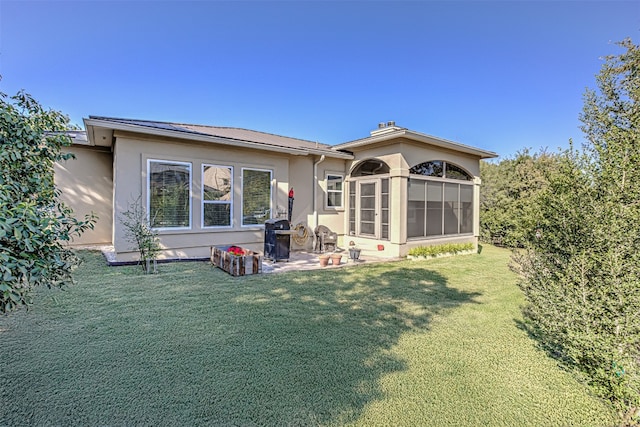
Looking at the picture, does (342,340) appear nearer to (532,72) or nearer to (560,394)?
(560,394)

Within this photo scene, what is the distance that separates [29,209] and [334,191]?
32.1ft

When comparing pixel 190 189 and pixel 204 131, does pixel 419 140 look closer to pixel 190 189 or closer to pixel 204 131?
pixel 204 131

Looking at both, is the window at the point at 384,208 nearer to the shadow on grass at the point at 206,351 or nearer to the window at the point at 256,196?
the window at the point at 256,196

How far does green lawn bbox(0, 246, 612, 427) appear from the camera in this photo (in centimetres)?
230

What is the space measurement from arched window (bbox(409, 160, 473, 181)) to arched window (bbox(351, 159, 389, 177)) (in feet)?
2.92

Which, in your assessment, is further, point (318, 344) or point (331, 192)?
point (331, 192)

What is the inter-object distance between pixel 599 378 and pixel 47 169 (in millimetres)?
5031

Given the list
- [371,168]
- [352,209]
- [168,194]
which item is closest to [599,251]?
[371,168]

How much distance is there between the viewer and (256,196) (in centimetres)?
933

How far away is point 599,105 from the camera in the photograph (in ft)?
10.2

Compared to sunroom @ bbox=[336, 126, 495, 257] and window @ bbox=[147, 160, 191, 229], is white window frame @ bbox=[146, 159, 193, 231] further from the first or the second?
sunroom @ bbox=[336, 126, 495, 257]

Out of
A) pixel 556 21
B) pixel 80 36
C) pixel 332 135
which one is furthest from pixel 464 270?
pixel 332 135

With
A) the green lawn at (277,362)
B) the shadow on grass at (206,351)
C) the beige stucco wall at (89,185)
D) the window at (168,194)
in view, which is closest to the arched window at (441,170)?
the shadow on grass at (206,351)

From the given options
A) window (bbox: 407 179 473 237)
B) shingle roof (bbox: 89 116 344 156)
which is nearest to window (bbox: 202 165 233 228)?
shingle roof (bbox: 89 116 344 156)
